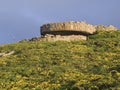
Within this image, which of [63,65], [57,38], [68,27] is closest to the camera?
[63,65]

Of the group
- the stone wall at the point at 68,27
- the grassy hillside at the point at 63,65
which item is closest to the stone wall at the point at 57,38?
the stone wall at the point at 68,27

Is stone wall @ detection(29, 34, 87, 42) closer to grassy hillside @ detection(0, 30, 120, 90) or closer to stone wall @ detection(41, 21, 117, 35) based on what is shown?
stone wall @ detection(41, 21, 117, 35)

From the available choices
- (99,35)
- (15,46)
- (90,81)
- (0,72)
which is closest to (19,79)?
(0,72)

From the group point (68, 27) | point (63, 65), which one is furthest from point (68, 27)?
point (63, 65)

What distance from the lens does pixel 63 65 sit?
1548 inches

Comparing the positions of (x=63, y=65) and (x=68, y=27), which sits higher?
(x=68, y=27)

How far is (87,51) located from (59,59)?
345 cm

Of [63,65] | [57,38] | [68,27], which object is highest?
[68,27]

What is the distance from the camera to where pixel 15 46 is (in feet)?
163

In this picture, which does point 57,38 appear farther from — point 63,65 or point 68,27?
point 63,65

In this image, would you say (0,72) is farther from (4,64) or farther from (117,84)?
(117,84)

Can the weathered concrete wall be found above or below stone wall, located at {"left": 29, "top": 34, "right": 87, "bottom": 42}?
above

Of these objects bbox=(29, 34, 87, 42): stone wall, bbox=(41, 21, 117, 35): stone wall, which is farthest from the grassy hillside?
bbox=(41, 21, 117, 35): stone wall

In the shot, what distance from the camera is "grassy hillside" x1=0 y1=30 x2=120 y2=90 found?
1314 inches
